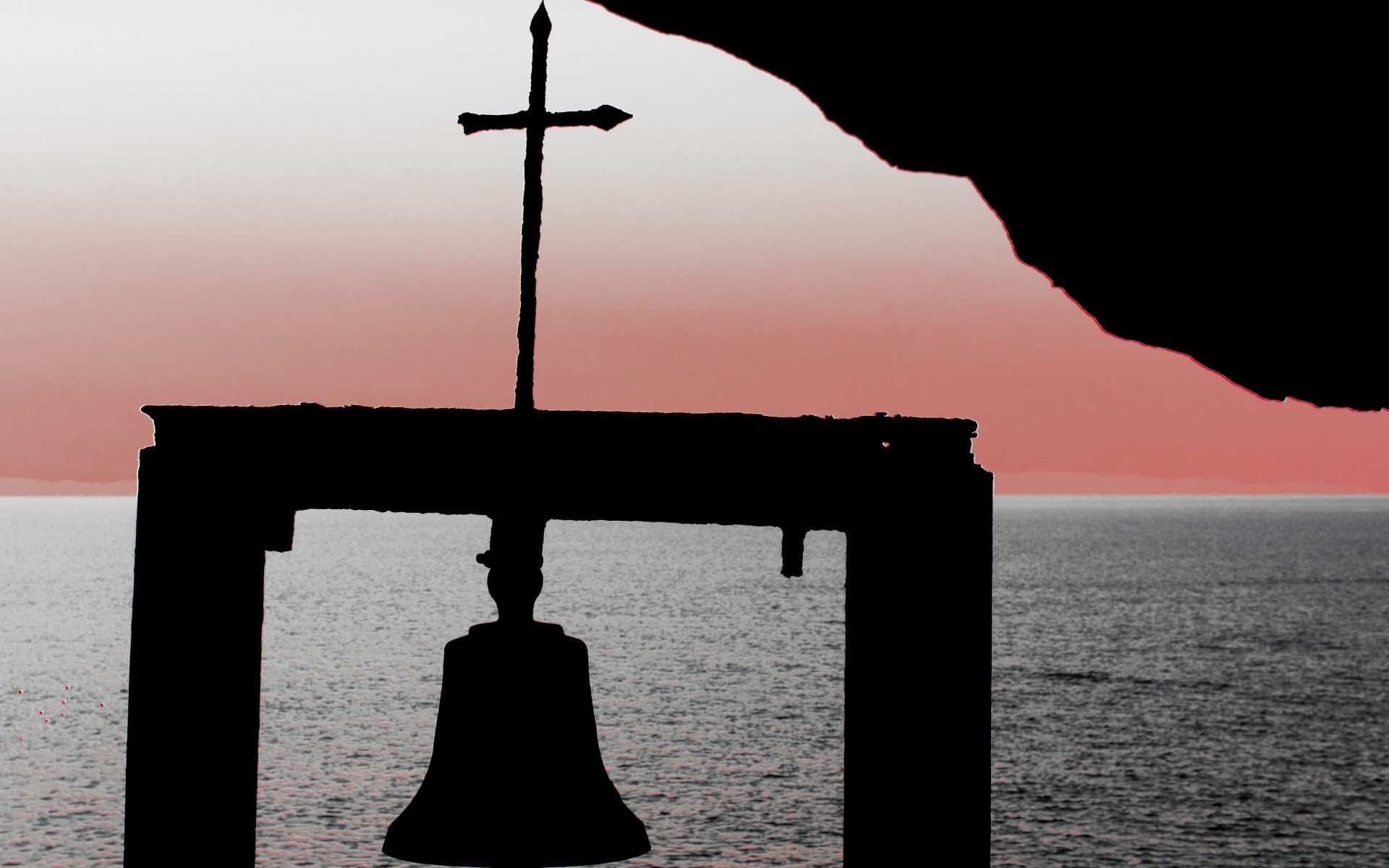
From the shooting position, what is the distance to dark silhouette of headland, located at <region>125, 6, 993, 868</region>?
307 centimetres

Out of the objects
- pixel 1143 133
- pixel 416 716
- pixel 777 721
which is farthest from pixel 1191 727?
pixel 1143 133

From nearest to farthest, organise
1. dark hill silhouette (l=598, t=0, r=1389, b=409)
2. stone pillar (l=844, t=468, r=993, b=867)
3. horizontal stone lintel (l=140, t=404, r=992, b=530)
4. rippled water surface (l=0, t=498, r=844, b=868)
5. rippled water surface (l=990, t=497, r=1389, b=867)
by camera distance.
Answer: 1. stone pillar (l=844, t=468, r=993, b=867)
2. horizontal stone lintel (l=140, t=404, r=992, b=530)
3. dark hill silhouette (l=598, t=0, r=1389, b=409)
4. rippled water surface (l=0, t=498, r=844, b=868)
5. rippled water surface (l=990, t=497, r=1389, b=867)

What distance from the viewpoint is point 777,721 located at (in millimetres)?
55562

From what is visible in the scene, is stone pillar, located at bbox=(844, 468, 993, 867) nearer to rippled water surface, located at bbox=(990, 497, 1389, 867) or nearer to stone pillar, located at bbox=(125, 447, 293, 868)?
stone pillar, located at bbox=(125, 447, 293, 868)

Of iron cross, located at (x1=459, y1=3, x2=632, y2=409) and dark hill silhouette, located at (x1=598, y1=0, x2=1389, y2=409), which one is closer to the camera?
iron cross, located at (x1=459, y1=3, x2=632, y2=409)

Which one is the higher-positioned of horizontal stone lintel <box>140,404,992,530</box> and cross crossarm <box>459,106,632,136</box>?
cross crossarm <box>459,106,632,136</box>

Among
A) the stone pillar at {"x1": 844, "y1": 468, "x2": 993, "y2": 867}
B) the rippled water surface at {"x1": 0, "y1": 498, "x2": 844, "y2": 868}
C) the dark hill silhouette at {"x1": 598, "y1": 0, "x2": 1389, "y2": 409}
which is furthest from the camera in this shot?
the rippled water surface at {"x1": 0, "y1": 498, "x2": 844, "y2": 868}

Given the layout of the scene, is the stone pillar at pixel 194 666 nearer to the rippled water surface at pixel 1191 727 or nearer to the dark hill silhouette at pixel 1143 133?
the dark hill silhouette at pixel 1143 133

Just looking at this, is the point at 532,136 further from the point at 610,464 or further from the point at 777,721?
the point at 777,721

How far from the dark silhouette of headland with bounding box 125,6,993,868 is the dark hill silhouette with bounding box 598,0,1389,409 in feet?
2.37

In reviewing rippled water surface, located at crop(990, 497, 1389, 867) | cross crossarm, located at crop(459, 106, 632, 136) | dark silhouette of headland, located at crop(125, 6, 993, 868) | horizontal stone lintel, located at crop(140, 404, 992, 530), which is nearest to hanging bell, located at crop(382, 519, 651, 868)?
dark silhouette of headland, located at crop(125, 6, 993, 868)

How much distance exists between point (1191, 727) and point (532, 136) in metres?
59.7

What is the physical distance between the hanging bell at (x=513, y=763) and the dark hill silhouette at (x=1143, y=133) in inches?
63.8

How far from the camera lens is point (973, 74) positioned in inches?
144
